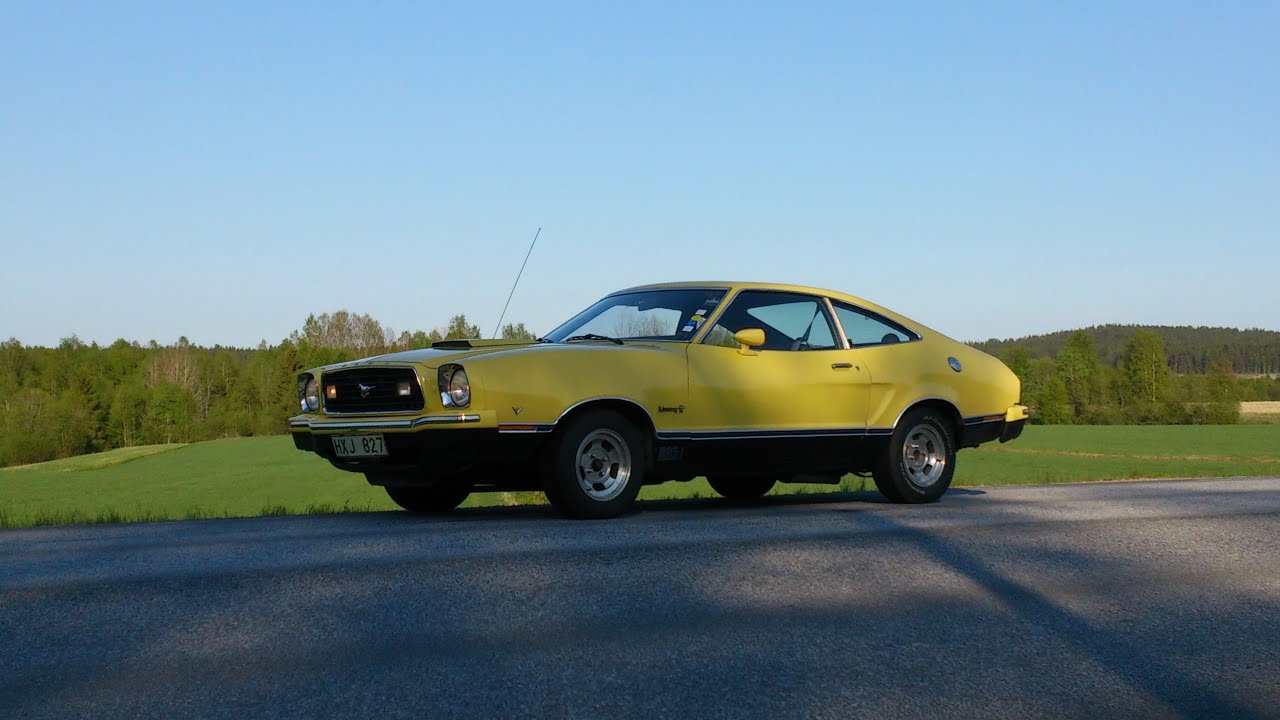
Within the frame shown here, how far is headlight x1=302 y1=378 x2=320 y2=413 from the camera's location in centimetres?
857

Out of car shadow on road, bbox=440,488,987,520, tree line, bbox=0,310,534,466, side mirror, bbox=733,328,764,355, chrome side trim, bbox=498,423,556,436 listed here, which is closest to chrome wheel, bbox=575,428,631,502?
chrome side trim, bbox=498,423,556,436

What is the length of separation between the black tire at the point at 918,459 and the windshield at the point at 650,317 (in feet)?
6.15

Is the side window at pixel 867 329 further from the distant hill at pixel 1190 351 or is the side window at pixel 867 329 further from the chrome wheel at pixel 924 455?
the distant hill at pixel 1190 351

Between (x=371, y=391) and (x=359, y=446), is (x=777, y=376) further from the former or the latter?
(x=359, y=446)

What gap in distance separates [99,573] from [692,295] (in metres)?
4.82

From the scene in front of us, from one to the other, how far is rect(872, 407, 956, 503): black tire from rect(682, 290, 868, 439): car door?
0.41 metres

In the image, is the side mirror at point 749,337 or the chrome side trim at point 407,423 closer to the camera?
the chrome side trim at point 407,423

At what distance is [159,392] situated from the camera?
415ft

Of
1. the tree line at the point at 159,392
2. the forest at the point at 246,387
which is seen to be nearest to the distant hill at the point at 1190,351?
the forest at the point at 246,387

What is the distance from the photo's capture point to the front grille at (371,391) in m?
7.69

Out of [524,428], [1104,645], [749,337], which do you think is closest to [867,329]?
[749,337]

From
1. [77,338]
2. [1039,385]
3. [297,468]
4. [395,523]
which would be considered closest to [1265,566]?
[395,523]

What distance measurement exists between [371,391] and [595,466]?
1578 mm

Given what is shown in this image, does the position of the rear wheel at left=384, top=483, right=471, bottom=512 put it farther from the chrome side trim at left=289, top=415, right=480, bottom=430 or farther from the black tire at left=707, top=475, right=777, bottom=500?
the black tire at left=707, top=475, right=777, bottom=500
